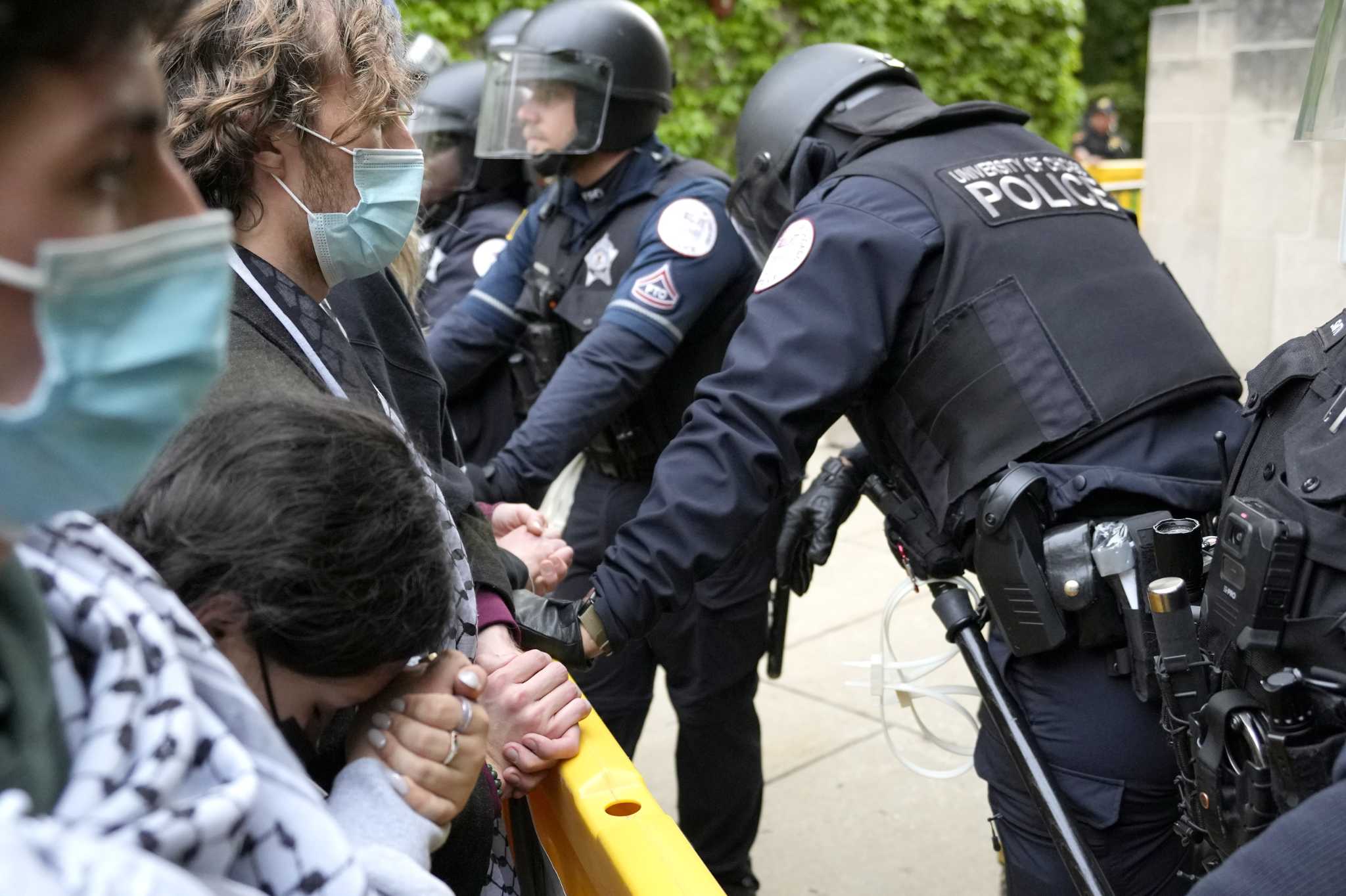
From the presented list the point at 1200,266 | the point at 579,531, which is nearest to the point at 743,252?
the point at 579,531

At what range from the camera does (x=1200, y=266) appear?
6871mm

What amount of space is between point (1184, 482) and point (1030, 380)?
301mm

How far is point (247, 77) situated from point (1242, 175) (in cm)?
609

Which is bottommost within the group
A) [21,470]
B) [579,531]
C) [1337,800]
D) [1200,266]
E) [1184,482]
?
[1200,266]

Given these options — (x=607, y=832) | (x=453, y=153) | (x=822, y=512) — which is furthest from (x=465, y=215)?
(x=607, y=832)

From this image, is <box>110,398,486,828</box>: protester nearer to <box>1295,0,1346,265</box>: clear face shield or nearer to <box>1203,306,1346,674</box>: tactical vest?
<box>1203,306,1346,674</box>: tactical vest

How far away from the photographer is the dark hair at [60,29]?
0.65m

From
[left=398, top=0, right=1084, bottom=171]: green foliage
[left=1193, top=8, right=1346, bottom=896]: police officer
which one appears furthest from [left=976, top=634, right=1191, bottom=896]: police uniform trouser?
[left=398, top=0, right=1084, bottom=171]: green foliage

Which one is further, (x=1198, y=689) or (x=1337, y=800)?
(x=1198, y=689)

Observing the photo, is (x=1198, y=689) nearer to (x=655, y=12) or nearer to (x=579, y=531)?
(x=579, y=531)

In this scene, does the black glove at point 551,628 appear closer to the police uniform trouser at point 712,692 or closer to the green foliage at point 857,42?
the police uniform trouser at point 712,692

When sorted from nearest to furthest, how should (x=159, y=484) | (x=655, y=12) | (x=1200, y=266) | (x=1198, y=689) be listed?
1. (x=159, y=484)
2. (x=1198, y=689)
3. (x=1200, y=266)
4. (x=655, y=12)

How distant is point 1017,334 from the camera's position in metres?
2.08

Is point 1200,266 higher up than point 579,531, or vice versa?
point 579,531
